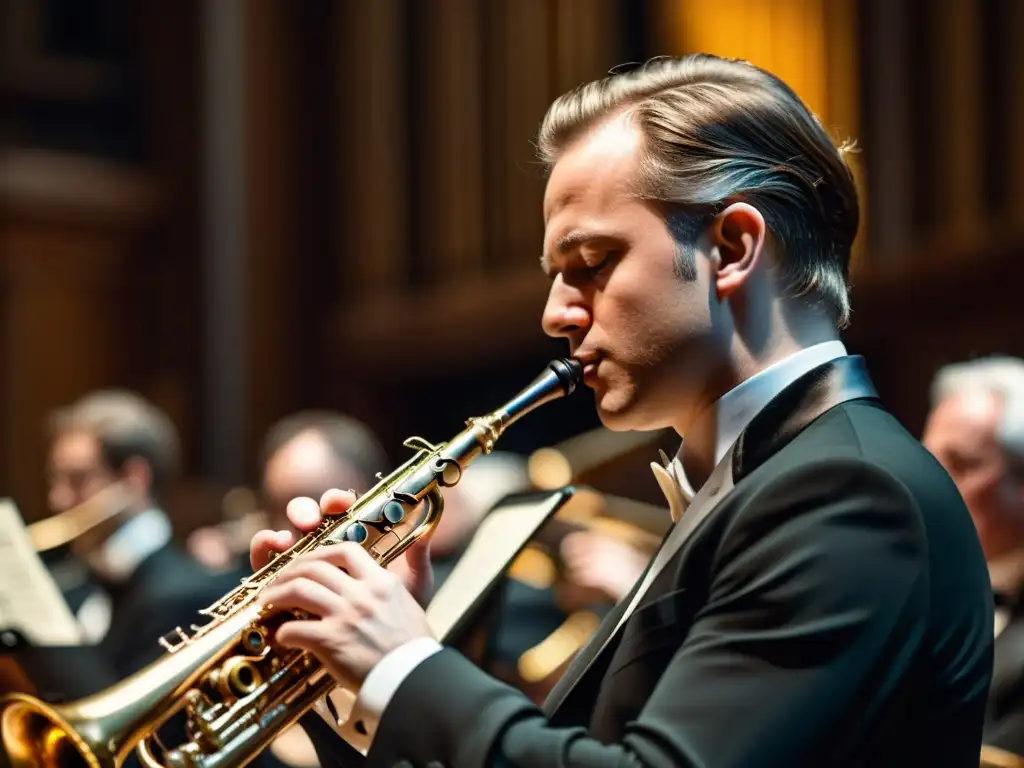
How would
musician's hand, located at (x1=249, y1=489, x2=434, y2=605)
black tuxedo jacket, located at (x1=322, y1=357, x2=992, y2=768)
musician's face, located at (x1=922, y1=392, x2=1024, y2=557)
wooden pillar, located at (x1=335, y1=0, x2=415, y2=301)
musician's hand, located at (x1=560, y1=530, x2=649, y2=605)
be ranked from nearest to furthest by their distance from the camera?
black tuxedo jacket, located at (x1=322, y1=357, x2=992, y2=768) → musician's hand, located at (x1=249, y1=489, x2=434, y2=605) → musician's face, located at (x1=922, y1=392, x2=1024, y2=557) → musician's hand, located at (x1=560, y1=530, x2=649, y2=605) → wooden pillar, located at (x1=335, y1=0, x2=415, y2=301)

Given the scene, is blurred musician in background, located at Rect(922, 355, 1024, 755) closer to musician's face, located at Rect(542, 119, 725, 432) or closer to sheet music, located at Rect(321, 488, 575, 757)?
sheet music, located at Rect(321, 488, 575, 757)

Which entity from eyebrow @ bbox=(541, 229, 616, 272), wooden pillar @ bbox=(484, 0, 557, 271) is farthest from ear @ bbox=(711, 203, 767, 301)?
wooden pillar @ bbox=(484, 0, 557, 271)

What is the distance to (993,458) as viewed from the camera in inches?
120

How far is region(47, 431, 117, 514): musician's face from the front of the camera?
494 centimetres

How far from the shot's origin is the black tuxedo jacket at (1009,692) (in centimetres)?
256

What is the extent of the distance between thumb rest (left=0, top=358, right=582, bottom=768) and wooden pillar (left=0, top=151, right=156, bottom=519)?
6080 millimetres

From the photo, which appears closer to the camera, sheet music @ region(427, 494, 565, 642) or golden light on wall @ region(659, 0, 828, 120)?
sheet music @ region(427, 494, 565, 642)

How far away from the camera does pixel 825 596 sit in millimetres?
1284

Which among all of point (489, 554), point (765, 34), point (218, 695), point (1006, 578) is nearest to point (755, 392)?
point (218, 695)

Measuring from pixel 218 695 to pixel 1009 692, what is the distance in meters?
1.73

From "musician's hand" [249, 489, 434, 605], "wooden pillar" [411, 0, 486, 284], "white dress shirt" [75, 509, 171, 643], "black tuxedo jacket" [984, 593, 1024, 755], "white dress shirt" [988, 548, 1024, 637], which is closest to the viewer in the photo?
"musician's hand" [249, 489, 434, 605]

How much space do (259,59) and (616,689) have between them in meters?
6.70

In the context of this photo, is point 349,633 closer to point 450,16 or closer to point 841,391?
point 841,391

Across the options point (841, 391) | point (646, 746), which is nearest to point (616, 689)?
point (646, 746)
